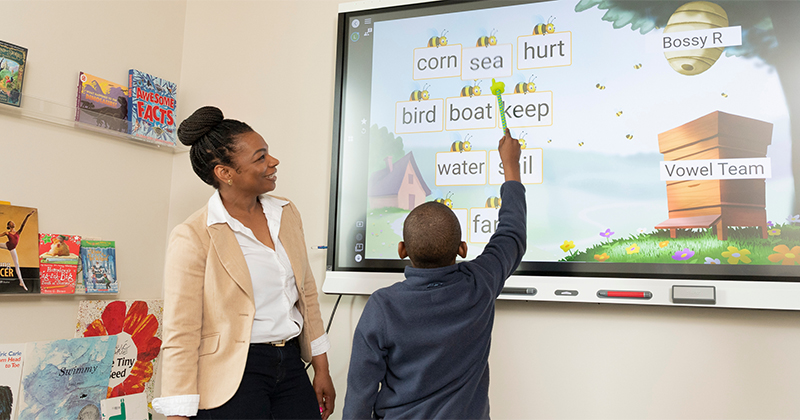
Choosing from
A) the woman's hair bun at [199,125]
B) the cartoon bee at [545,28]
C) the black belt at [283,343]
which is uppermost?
the cartoon bee at [545,28]

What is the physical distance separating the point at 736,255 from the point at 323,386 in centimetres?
130

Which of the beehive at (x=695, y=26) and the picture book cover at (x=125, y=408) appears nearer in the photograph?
Answer: the beehive at (x=695, y=26)

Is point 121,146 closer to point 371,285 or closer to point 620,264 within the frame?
point 371,285

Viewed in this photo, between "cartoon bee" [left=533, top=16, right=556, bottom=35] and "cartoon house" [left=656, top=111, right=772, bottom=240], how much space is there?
0.53 m

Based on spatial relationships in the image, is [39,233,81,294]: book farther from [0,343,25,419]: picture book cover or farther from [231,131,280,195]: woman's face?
[231,131,280,195]: woman's face

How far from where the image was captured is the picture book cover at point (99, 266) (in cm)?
202

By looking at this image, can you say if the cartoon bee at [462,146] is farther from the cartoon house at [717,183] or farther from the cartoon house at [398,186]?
the cartoon house at [717,183]

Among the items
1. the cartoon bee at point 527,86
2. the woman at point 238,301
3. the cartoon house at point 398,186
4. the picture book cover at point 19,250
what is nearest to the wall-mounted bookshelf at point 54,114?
the picture book cover at point 19,250

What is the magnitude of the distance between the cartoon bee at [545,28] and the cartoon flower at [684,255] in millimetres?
868

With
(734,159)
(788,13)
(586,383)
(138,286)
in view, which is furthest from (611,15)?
(138,286)

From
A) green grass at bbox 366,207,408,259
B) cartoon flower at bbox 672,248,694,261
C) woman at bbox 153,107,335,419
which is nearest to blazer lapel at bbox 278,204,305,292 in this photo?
woman at bbox 153,107,335,419

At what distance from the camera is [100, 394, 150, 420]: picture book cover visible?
2.00 metres

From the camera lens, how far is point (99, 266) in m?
2.06

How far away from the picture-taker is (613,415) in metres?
1.71
